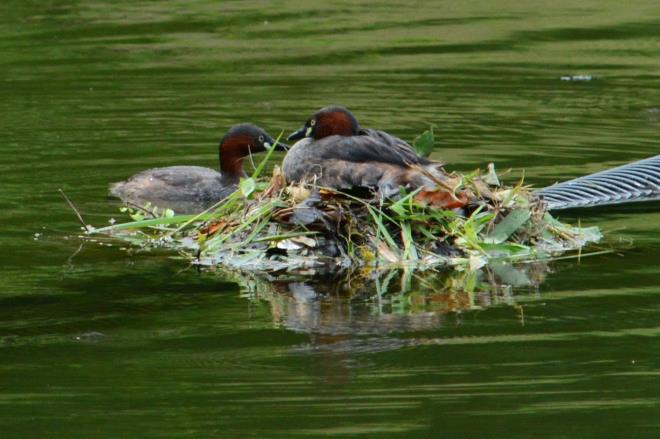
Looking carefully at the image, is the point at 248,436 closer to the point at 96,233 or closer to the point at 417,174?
the point at 417,174

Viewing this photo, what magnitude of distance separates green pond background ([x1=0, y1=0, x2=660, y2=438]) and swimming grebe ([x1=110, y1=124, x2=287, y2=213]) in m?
0.32

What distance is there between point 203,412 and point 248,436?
348 millimetres

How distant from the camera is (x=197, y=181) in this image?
10.3 metres

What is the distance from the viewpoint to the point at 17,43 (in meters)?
16.7

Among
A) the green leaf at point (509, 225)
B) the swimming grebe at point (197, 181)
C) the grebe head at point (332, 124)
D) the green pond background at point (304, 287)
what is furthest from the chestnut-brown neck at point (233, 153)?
the green leaf at point (509, 225)

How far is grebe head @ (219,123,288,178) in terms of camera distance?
10.3 meters

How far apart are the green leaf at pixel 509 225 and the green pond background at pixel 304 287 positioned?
1.10ft

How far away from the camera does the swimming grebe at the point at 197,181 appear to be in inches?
397

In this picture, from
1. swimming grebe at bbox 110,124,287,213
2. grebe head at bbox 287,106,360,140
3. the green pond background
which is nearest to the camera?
the green pond background

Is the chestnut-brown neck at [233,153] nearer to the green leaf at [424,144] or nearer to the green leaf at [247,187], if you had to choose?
the green leaf at [424,144]

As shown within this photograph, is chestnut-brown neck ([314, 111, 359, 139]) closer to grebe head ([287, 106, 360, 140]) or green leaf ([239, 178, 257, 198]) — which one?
grebe head ([287, 106, 360, 140])

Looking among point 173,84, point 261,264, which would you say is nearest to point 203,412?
point 261,264

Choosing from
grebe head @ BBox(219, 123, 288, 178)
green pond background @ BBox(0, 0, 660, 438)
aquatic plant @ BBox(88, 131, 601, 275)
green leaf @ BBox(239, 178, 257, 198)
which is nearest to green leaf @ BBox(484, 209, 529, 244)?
aquatic plant @ BBox(88, 131, 601, 275)

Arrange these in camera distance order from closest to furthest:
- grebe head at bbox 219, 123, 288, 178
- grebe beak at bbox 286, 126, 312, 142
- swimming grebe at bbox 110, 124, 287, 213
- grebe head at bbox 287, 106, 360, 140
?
1. grebe head at bbox 287, 106, 360, 140
2. grebe beak at bbox 286, 126, 312, 142
3. swimming grebe at bbox 110, 124, 287, 213
4. grebe head at bbox 219, 123, 288, 178
